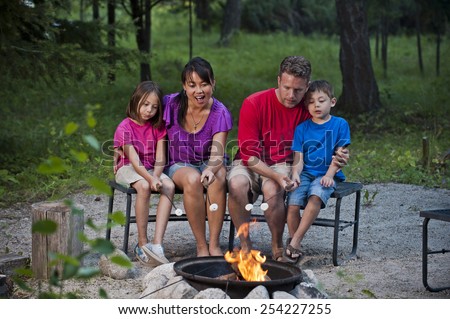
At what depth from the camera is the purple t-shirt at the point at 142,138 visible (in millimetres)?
5957

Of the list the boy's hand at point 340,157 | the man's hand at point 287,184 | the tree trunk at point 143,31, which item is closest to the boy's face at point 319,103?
the boy's hand at point 340,157

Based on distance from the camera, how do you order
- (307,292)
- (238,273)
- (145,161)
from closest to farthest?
(307,292)
(238,273)
(145,161)

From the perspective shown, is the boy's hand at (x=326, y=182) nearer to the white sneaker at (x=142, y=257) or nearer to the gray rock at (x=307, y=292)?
the gray rock at (x=307, y=292)

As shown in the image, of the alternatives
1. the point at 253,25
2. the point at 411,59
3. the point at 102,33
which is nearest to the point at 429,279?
the point at 102,33

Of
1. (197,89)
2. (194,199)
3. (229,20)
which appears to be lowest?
(194,199)

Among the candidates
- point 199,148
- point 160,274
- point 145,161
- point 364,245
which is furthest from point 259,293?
point 364,245

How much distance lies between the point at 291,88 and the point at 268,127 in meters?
0.37

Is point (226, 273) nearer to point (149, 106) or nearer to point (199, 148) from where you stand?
point (199, 148)

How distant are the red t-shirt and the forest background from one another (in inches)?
54.0

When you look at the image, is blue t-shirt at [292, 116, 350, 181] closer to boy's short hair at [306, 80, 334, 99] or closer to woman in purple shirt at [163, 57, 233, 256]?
boy's short hair at [306, 80, 334, 99]

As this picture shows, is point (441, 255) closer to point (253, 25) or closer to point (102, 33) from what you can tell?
point (102, 33)

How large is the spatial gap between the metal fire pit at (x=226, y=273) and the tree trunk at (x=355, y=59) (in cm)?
905

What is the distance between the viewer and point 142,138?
5988mm

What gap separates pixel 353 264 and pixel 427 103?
900cm
